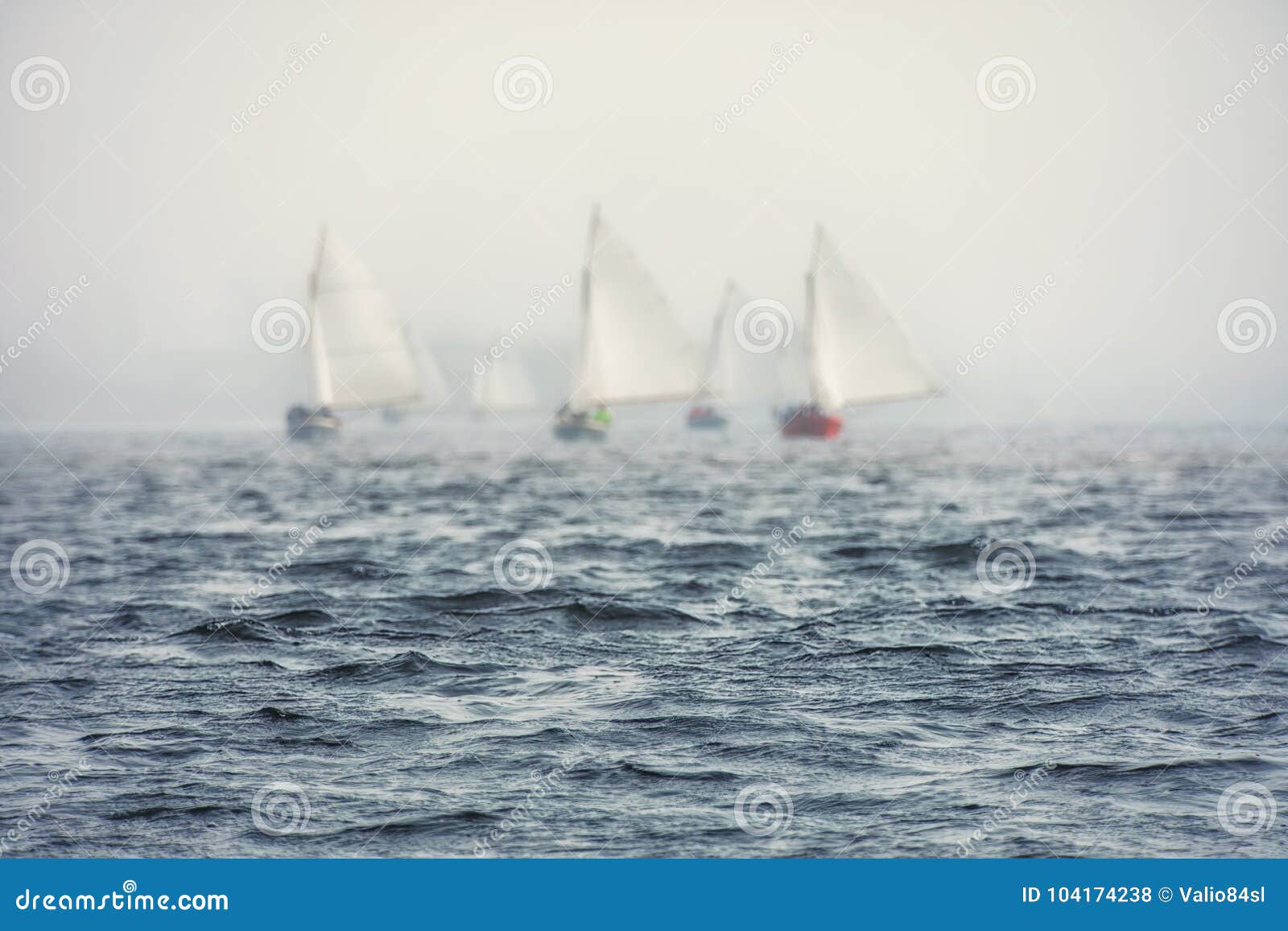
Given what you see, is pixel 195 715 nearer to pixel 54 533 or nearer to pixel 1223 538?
pixel 54 533

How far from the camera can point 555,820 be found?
9555 mm

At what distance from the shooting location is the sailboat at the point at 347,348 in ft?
311

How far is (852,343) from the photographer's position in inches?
3698

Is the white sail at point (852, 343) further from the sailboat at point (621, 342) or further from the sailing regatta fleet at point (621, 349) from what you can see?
the sailboat at point (621, 342)

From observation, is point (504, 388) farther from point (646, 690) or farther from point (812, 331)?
point (646, 690)

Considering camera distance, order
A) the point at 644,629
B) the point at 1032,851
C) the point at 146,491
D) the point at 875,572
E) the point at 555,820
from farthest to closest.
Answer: the point at 146,491
the point at 875,572
the point at 644,629
the point at 555,820
the point at 1032,851

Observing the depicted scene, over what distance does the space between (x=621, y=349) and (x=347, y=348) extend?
24.4 metres

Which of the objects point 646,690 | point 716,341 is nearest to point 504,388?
point 716,341

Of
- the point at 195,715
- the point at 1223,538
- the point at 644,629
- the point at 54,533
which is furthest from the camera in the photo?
the point at 54,533

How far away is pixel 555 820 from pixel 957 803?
10.6ft

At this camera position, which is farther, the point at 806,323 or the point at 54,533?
the point at 806,323

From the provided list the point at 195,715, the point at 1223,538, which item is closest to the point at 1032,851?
the point at 195,715

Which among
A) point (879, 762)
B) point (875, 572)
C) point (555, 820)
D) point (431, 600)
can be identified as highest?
point (875, 572)

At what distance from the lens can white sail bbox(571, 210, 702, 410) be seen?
84625 mm
